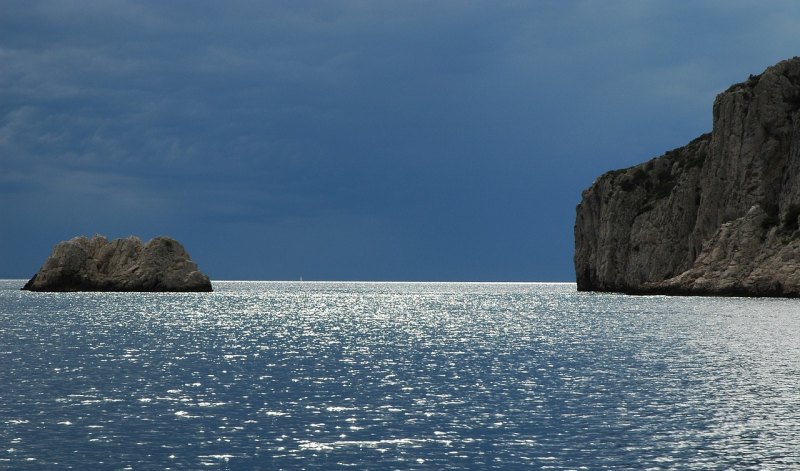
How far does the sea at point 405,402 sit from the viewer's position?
26.6 m

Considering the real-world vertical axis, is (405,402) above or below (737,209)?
below

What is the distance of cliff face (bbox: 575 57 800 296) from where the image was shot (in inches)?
5640

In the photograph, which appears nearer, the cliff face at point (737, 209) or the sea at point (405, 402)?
the sea at point (405, 402)

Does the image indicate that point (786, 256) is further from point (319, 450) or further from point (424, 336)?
point (319, 450)

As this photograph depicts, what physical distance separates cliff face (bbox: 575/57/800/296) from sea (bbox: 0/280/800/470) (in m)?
71.6

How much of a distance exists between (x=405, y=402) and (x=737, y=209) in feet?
442

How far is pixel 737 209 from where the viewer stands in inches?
6211

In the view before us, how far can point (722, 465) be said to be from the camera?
24969mm

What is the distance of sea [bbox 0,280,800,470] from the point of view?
26.6 m

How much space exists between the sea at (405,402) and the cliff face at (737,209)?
71.6 m

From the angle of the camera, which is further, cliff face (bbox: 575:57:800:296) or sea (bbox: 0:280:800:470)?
cliff face (bbox: 575:57:800:296)

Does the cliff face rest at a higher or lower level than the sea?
higher

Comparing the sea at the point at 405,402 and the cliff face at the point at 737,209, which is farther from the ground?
the cliff face at the point at 737,209

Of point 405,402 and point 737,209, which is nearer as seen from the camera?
point 405,402
